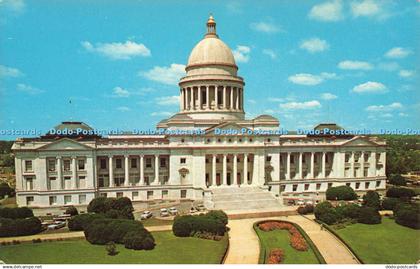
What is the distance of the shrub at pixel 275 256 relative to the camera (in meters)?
30.3

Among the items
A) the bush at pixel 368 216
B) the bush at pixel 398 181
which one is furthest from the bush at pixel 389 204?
the bush at pixel 398 181

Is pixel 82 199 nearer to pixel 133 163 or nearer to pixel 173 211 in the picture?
pixel 133 163

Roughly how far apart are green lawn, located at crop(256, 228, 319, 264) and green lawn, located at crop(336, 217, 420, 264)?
16.4 feet

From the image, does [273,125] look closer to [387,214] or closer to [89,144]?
[387,214]

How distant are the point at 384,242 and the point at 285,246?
36.5ft

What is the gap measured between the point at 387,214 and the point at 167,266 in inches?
1382

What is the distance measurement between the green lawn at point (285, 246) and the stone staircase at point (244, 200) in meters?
10.3

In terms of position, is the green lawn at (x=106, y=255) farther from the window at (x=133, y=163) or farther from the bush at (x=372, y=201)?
the bush at (x=372, y=201)

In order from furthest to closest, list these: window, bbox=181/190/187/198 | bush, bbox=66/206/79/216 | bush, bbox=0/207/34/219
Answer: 1. window, bbox=181/190/187/198
2. bush, bbox=66/206/79/216
3. bush, bbox=0/207/34/219

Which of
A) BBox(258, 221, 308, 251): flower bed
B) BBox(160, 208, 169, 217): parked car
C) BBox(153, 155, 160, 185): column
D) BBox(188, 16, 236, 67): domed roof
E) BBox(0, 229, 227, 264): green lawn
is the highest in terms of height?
BBox(188, 16, 236, 67): domed roof

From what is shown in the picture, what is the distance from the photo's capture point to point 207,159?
2410 inches

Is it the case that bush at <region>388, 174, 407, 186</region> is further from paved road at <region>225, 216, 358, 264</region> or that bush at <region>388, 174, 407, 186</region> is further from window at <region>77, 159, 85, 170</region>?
window at <region>77, 159, 85, 170</region>

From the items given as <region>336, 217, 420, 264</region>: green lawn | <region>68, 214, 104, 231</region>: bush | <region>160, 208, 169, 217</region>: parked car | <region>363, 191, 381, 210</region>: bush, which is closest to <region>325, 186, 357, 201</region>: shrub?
<region>363, 191, 381, 210</region>: bush

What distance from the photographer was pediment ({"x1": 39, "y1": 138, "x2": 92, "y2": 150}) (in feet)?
173
